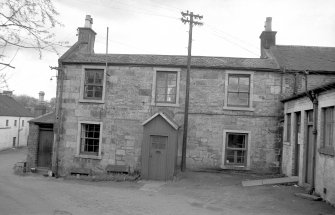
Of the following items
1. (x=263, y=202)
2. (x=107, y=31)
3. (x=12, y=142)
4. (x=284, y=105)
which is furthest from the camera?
(x=12, y=142)

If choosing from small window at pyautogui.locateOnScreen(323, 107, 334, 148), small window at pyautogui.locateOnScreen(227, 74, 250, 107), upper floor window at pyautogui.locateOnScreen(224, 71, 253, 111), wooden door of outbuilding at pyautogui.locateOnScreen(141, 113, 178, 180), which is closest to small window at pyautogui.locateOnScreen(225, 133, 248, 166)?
upper floor window at pyautogui.locateOnScreen(224, 71, 253, 111)

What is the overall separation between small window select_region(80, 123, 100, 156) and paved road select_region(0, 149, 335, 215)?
2.84m

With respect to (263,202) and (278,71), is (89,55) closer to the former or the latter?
(278,71)

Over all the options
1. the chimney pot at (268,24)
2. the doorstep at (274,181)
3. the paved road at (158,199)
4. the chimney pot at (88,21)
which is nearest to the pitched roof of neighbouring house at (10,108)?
the chimney pot at (88,21)

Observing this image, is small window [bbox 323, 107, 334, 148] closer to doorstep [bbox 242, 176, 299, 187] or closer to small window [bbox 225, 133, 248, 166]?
doorstep [bbox 242, 176, 299, 187]

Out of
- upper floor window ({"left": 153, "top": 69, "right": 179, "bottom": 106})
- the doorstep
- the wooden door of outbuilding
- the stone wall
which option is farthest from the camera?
upper floor window ({"left": 153, "top": 69, "right": 179, "bottom": 106})

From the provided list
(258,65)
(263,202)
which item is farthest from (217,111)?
(263,202)

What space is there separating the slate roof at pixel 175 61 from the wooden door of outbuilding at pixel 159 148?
326 cm

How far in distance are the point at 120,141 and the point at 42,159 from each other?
6660 millimetres

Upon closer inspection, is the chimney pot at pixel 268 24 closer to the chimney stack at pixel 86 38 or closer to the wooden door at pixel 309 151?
the wooden door at pixel 309 151

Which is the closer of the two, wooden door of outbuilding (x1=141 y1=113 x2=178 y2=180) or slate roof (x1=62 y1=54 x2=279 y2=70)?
wooden door of outbuilding (x1=141 y1=113 x2=178 y2=180)

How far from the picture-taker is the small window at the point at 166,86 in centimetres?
1709

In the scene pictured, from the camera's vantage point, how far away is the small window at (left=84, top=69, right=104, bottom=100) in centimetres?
1770

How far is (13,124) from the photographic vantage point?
44.2m
